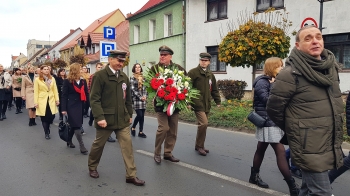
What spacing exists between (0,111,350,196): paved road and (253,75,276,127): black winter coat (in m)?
1.06

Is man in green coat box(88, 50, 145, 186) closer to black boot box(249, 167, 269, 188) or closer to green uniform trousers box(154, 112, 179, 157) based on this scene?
green uniform trousers box(154, 112, 179, 157)

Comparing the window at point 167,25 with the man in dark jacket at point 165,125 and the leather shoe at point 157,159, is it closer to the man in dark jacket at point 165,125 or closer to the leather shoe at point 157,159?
the man in dark jacket at point 165,125

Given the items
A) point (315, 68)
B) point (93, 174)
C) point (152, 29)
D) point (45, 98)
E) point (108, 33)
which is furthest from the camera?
point (152, 29)

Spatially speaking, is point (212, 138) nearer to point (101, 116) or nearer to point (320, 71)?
point (101, 116)

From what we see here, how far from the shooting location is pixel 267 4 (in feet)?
51.8

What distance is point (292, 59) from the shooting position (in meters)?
2.79

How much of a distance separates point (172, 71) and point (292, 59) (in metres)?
3.10

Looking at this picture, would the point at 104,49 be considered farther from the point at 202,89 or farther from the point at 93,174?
the point at 93,174

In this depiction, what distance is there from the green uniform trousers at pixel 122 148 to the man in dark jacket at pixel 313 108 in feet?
8.49

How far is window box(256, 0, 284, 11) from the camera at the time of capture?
1530 centimetres

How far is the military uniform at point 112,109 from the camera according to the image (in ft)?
15.5

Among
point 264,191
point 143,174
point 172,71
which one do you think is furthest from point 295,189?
point 172,71

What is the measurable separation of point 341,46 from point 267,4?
13.9ft

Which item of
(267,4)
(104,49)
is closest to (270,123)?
(104,49)
